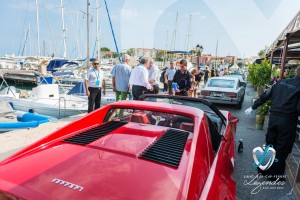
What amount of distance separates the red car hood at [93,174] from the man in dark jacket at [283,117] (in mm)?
2373

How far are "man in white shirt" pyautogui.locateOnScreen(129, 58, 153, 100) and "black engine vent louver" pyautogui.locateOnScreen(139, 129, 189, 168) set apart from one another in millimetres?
4079

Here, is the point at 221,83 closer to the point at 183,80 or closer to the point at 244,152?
the point at 183,80

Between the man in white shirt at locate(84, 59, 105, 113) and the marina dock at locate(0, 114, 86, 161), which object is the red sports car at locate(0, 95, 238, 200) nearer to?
the marina dock at locate(0, 114, 86, 161)

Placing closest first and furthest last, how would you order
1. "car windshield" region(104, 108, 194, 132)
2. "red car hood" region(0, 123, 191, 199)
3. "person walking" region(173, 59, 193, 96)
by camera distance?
"red car hood" region(0, 123, 191, 199) < "car windshield" region(104, 108, 194, 132) < "person walking" region(173, 59, 193, 96)

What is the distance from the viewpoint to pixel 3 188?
1340mm

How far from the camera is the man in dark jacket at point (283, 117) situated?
10.9ft

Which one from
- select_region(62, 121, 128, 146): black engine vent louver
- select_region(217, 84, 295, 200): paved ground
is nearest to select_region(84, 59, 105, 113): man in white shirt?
select_region(62, 121, 128, 146): black engine vent louver

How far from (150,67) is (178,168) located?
21.7ft

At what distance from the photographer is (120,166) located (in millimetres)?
1572

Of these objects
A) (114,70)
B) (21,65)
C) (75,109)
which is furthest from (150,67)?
(21,65)

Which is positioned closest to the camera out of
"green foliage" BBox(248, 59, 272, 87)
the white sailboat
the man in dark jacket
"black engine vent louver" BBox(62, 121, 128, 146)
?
"black engine vent louver" BBox(62, 121, 128, 146)

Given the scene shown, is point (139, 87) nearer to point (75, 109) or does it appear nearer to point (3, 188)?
point (75, 109)

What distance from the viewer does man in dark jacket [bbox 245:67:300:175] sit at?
10.9 feet

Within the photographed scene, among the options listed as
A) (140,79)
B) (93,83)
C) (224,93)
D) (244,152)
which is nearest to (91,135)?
(244,152)
